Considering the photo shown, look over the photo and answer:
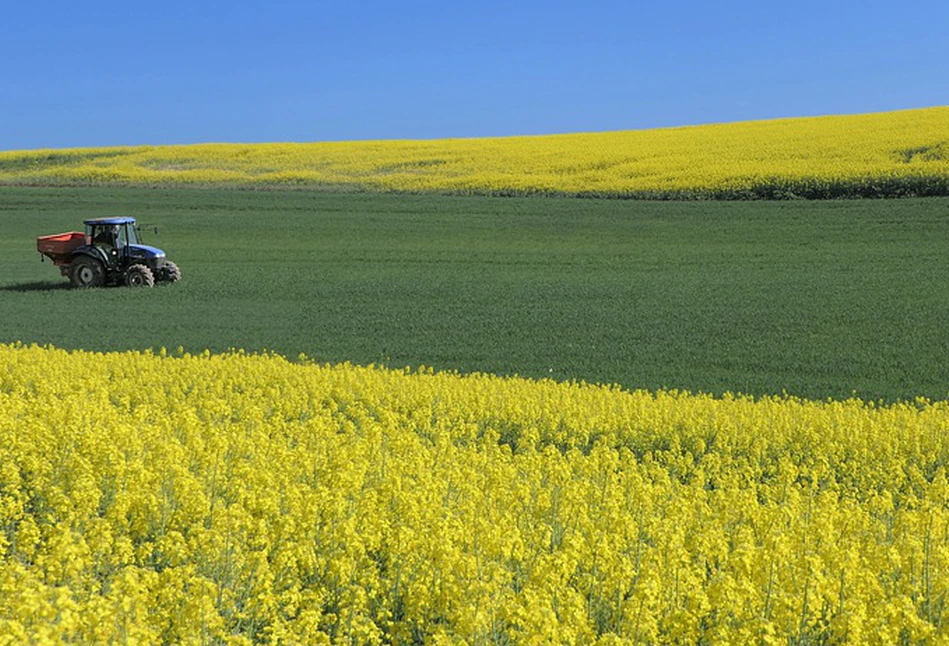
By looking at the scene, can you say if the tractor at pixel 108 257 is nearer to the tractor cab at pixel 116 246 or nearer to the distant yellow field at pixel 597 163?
the tractor cab at pixel 116 246

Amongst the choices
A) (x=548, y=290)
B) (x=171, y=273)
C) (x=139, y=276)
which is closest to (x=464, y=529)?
(x=548, y=290)

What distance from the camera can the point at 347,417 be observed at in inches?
560

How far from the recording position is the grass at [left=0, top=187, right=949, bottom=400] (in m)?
19.3

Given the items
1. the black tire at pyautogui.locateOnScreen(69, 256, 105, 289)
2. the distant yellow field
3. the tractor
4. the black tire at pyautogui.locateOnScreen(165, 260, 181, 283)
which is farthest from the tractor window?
the distant yellow field

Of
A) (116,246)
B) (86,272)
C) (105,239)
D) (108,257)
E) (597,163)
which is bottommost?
(86,272)

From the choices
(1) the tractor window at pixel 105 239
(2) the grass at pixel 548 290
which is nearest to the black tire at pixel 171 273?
(2) the grass at pixel 548 290

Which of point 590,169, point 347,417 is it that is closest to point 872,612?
point 347,417

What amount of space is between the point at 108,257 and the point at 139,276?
3.11 ft

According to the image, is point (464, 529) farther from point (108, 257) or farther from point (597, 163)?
point (597, 163)

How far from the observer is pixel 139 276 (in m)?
28.2

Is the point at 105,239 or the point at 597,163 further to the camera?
the point at 597,163

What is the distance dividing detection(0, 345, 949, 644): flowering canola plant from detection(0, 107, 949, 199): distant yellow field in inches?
1280

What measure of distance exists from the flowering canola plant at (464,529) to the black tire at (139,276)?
15074 mm

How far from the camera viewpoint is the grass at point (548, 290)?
63.4 feet
